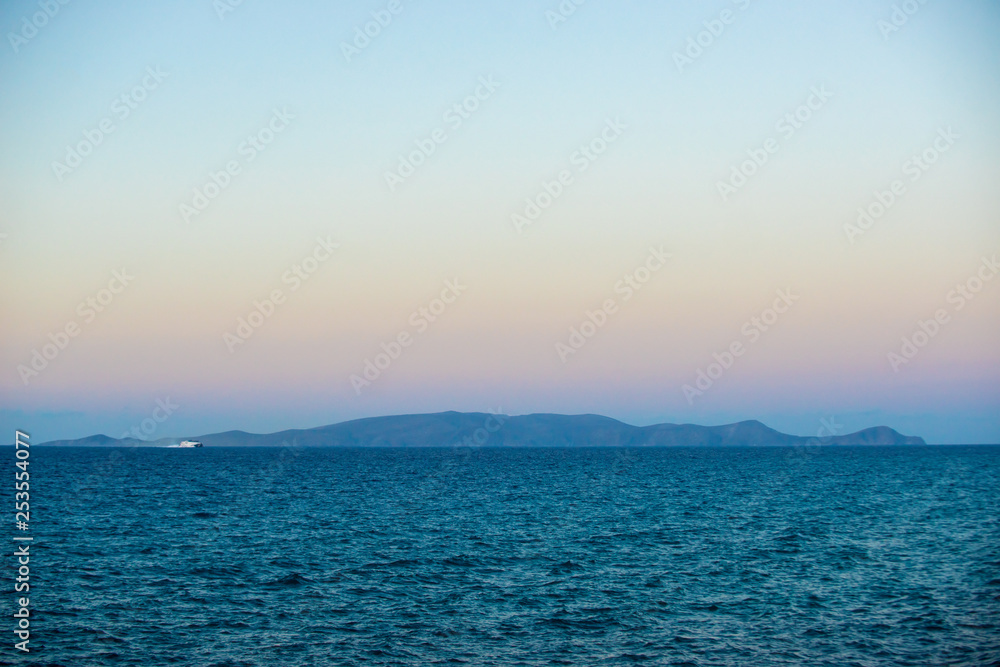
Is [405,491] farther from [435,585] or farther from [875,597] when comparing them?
[875,597]

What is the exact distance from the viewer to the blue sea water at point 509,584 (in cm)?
2467

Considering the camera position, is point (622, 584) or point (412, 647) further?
point (622, 584)

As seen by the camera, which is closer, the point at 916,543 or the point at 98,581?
the point at 98,581

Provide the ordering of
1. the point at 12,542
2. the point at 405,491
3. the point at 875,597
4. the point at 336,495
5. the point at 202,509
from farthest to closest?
the point at 405,491 < the point at 336,495 < the point at 202,509 < the point at 12,542 < the point at 875,597

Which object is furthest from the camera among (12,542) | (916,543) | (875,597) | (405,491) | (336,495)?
(405,491)

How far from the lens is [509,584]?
33.0m

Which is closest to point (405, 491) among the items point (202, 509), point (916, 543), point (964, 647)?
point (202, 509)

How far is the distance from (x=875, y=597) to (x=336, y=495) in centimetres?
5214

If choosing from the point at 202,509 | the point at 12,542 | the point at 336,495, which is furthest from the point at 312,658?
the point at 336,495

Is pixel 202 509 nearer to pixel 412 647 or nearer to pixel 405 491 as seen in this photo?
pixel 405 491

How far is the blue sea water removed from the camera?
80.9 ft

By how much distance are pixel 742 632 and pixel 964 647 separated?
645 centimetres

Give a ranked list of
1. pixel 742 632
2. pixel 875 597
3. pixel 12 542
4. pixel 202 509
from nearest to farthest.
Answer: pixel 742 632, pixel 875 597, pixel 12 542, pixel 202 509

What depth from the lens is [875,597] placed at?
31281 millimetres
